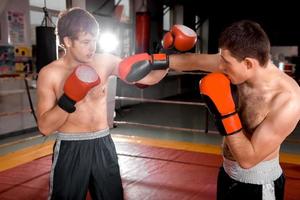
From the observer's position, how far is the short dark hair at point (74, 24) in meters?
1.54

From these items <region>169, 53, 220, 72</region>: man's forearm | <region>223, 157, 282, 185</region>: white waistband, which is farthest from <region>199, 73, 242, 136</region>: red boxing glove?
<region>169, 53, 220, 72</region>: man's forearm

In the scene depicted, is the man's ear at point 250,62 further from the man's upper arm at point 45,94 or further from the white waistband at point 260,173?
the man's upper arm at point 45,94

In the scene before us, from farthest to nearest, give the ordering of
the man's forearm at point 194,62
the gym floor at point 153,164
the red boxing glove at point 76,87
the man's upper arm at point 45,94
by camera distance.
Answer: the gym floor at point 153,164 → the man's forearm at point 194,62 → the man's upper arm at point 45,94 → the red boxing glove at point 76,87

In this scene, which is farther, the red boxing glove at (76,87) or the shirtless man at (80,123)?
the shirtless man at (80,123)

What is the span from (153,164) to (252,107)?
208 cm

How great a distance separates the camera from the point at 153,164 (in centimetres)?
329

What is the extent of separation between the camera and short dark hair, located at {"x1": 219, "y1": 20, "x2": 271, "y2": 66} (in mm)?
1145

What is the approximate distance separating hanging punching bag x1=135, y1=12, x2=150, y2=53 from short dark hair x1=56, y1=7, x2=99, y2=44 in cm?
585

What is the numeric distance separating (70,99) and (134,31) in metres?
6.92

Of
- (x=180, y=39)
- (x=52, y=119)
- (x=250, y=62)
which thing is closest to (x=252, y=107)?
(x=250, y=62)

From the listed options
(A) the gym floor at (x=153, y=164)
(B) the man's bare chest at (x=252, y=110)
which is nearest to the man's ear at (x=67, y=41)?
(B) the man's bare chest at (x=252, y=110)

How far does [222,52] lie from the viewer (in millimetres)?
1209

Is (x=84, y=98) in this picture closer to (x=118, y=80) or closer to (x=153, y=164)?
(x=153, y=164)

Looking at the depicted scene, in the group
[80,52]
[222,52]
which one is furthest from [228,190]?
[80,52]
